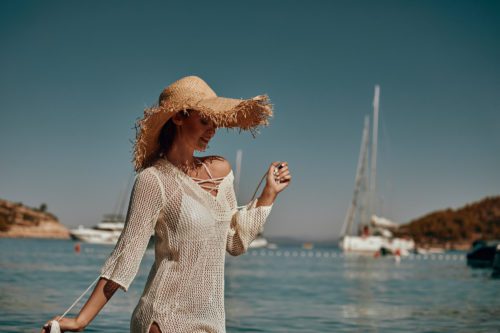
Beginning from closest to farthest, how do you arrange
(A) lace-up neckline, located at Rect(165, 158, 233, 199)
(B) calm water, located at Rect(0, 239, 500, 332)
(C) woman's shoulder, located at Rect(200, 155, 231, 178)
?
(A) lace-up neckline, located at Rect(165, 158, 233, 199), (C) woman's shoulder, located at Rect(200, 155, 231, 178), (B) calm water, located at Rect(0, 239, 500, 332)

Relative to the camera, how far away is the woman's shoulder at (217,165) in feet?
7.25

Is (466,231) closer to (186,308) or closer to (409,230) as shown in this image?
(409,230)

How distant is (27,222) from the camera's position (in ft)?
587

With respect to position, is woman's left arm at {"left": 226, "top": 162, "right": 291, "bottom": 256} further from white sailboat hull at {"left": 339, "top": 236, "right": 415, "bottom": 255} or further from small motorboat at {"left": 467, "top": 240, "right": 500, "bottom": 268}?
white sailboat hull at {"left": 339, "top": 236, "right": 415, "bottom": 255}

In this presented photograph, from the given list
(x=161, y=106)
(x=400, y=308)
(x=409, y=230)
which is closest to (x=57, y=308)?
(x=400, y=308)

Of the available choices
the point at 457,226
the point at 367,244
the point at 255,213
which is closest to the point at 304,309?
the point at 255,213

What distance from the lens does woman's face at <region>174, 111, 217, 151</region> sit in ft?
7.27

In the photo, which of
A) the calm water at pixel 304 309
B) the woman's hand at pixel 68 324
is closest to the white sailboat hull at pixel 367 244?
the calm water at pixel 304 309

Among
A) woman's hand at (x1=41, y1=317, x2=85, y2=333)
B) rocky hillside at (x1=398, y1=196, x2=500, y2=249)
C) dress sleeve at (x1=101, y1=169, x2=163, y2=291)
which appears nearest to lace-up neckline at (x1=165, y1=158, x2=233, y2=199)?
dress sleeve at (x1=101, y1=169, x2=163, y2=291)

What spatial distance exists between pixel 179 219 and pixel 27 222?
188m

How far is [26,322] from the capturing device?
10047mm

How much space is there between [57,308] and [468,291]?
14.7 metres

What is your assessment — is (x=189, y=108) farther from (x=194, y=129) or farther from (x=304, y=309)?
(x=304, y=309)

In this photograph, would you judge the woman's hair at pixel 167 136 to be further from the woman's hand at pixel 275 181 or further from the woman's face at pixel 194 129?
the woman's hand at pixel 275 181
